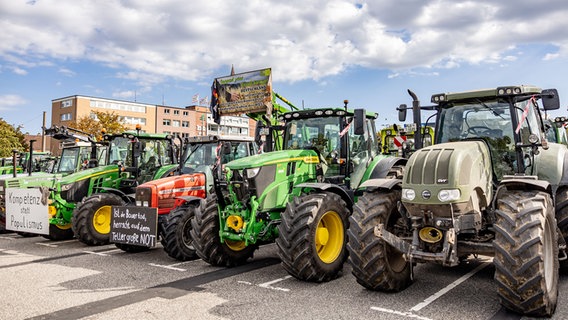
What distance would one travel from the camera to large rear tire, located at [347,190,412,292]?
5094 mm

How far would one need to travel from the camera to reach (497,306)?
4.81 metres

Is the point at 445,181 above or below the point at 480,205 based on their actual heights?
above

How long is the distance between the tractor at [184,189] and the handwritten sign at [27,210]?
86.8 inches

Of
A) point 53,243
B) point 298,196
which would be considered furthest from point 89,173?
point 298,196

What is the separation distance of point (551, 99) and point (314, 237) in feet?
11.2

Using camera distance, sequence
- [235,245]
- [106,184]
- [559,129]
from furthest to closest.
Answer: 1. [559,129]
2. [106,184]
3. [235,245]

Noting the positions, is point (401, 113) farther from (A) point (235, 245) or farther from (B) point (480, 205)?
(A) point (235, 245)

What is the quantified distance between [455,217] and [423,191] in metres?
0.43

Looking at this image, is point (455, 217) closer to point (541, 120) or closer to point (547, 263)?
point (547, 263)

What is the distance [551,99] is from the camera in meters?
5.55

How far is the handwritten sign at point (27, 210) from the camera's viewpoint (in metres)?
9.49

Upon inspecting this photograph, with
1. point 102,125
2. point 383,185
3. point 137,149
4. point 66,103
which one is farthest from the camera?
point 66,103

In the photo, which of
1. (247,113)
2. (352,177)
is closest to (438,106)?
(352,177)

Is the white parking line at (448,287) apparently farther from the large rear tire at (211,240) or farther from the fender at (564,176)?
the large rear tire at (211,240)
